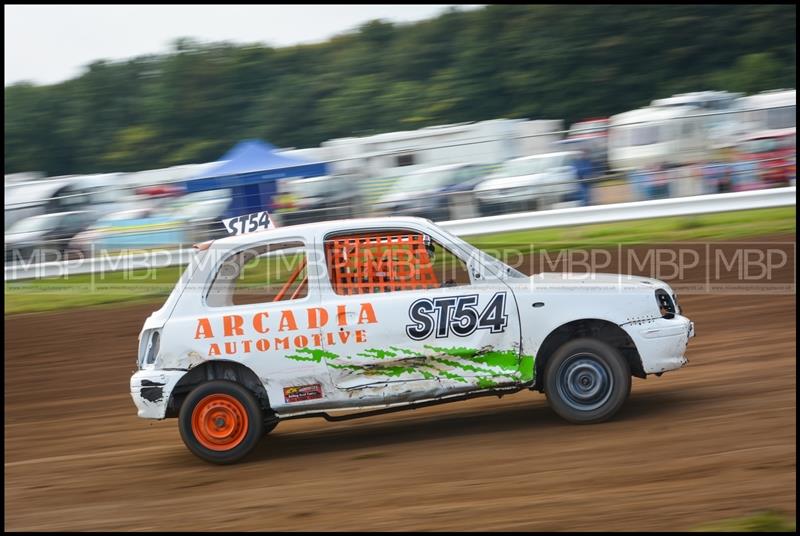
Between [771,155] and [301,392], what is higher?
[771,155]

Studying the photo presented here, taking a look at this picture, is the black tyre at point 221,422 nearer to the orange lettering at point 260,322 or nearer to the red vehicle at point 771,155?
the orange lettering at point 260,322

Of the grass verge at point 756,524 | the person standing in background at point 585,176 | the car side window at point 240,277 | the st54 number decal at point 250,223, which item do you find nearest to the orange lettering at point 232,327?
the car side window at point 240,277

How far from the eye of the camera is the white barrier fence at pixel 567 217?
664 inches

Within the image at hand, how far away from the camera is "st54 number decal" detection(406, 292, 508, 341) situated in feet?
23.3

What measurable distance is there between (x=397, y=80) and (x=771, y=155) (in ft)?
86.5

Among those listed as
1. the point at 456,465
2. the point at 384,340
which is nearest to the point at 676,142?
the point at 384,340

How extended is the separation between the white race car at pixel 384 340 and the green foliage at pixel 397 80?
30358 mm

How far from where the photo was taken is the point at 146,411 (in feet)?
23.8

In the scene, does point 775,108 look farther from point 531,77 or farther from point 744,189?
point 531,77

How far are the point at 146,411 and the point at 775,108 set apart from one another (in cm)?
1462

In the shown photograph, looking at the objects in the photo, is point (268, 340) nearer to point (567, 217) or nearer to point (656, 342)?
point (656, 342)

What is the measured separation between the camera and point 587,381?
23.7 ft

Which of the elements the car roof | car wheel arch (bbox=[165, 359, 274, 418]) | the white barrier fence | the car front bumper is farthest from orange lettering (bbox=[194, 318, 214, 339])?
the white barrier fence

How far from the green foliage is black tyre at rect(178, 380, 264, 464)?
30.9 m
